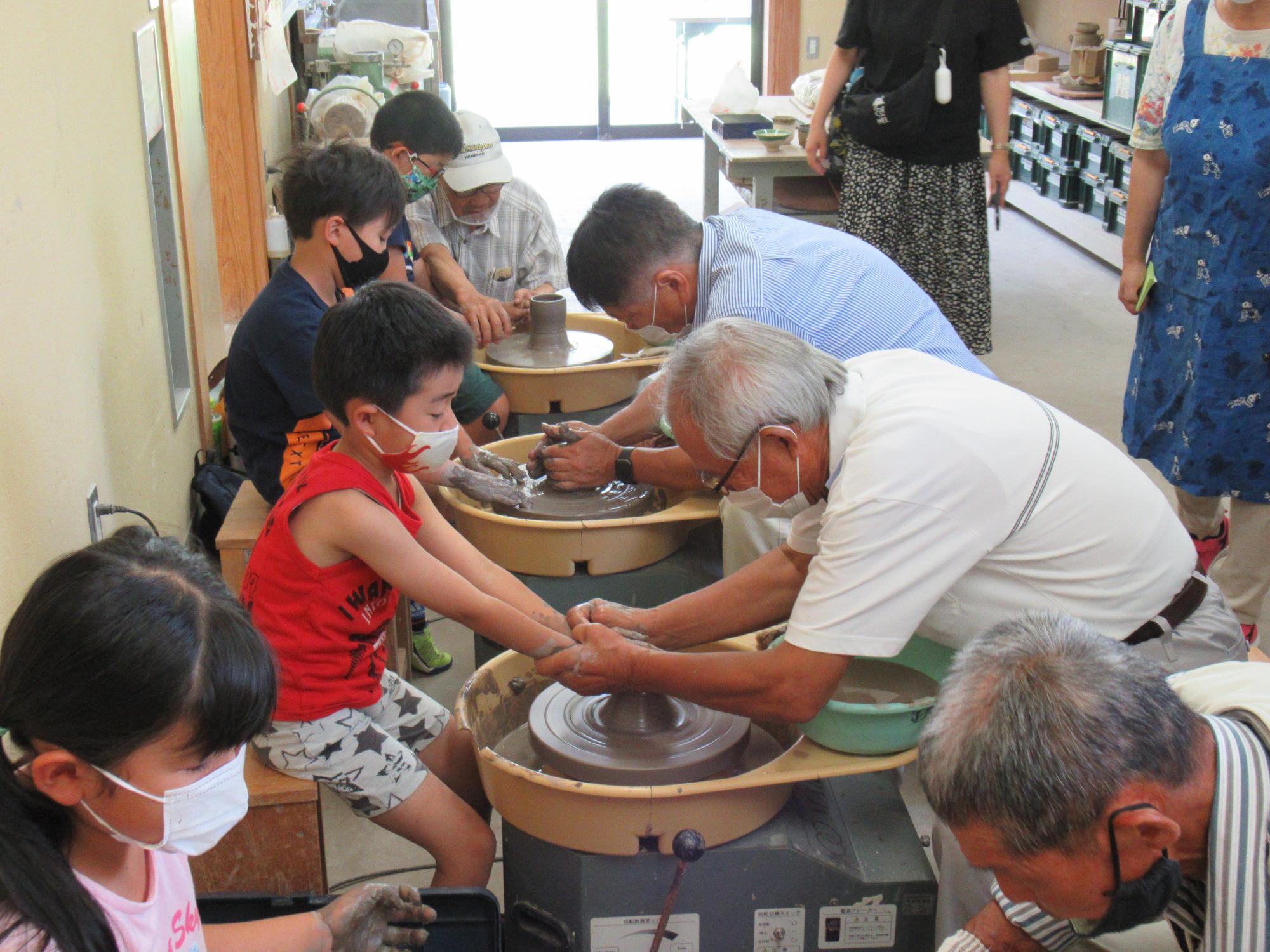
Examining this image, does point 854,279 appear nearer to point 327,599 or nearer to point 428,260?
point 327,599

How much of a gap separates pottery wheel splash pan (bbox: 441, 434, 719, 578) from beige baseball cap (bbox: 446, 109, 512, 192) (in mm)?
1509

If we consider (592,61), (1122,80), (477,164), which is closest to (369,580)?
(477,164)

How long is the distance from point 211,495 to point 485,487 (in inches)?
48.4

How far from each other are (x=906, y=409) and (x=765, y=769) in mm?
587

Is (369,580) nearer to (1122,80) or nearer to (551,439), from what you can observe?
(551,439)

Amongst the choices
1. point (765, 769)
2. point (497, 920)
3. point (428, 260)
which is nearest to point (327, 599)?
point (497, 920)

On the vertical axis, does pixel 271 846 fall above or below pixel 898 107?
below

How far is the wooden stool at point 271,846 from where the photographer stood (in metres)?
1.95

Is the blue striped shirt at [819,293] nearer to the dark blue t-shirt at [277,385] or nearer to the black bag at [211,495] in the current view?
the dark blue t-shirt at [277,385]

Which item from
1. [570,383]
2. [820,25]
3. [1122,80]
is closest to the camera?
[570,383]

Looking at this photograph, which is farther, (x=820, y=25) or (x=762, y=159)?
(x=820, y=25)

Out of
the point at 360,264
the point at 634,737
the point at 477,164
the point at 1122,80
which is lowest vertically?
the point at 634,737

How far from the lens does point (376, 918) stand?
1.73 m

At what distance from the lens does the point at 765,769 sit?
69.1 inches
